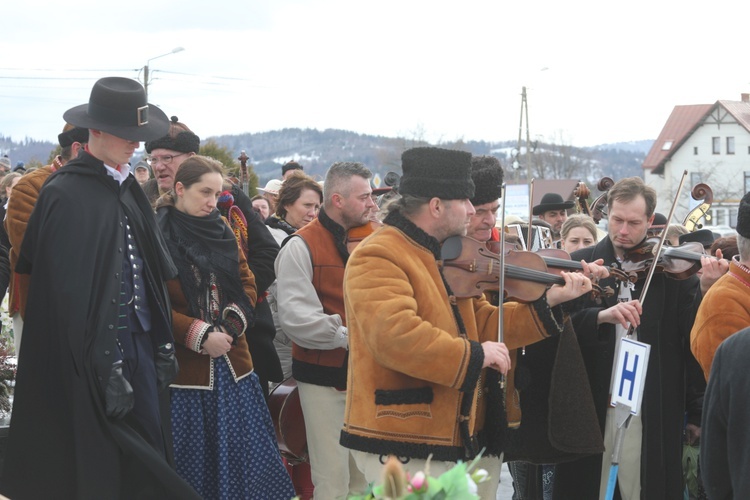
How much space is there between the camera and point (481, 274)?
4203 mm

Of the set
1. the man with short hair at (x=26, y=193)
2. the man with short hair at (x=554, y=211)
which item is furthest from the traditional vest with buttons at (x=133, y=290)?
the man with short hair at (x=554, y=211)

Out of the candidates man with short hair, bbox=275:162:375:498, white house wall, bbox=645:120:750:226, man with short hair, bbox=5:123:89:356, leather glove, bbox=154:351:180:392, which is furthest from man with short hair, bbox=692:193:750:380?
white house wall, bbox=645:120:750:226

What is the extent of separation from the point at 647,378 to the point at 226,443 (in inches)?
89.5

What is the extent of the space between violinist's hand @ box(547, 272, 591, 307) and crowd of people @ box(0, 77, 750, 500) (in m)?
0.01

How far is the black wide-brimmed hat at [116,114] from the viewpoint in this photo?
4.35m

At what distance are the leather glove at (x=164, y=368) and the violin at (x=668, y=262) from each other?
2.47 meters

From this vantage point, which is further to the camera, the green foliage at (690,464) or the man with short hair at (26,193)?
the green foliage at (690,464)

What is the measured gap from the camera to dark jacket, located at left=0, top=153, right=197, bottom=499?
408 cm

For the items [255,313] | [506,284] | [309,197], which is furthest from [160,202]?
[506,284]

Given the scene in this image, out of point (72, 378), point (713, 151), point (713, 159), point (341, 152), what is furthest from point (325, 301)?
point (341, 152)

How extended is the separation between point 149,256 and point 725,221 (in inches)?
2384

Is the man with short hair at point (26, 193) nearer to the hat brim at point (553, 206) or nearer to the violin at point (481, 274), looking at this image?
the violin at point (481, 274)

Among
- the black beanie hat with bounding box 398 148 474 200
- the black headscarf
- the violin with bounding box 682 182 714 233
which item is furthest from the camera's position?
the violin with bounding box 682 182 714 233

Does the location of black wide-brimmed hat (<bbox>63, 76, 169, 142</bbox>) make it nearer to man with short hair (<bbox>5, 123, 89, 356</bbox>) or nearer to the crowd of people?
the crowd of people
